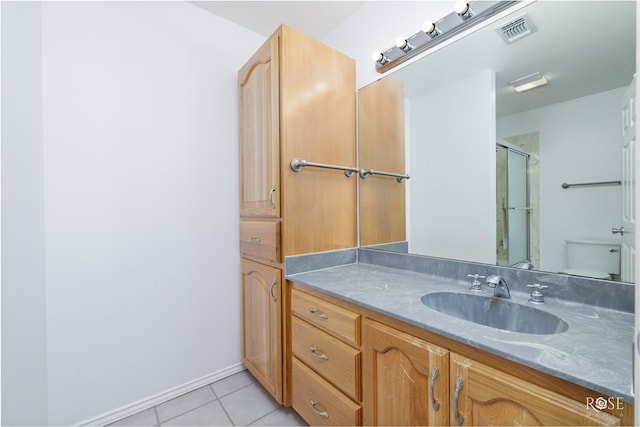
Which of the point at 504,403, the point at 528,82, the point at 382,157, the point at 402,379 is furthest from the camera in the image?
the point at 382,157

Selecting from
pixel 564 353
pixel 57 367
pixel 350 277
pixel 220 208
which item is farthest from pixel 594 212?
pixel 57 367

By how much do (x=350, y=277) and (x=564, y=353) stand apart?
866mm

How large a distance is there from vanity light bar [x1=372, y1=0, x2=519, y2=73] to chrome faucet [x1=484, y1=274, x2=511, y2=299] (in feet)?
3.71

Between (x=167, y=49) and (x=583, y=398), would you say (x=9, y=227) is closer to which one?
(x=167, y=49)

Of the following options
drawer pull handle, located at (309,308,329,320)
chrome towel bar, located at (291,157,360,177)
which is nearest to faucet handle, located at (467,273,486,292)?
drawer pull handle, located at (309,308,329,320)

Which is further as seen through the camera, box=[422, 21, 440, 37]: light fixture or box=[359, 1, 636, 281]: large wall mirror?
box=[422, 21, 440, 37]: light fixture

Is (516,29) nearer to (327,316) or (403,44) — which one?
(403,44)

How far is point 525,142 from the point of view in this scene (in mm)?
1121

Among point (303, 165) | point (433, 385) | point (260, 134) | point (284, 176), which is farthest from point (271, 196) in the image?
point (433, 385)

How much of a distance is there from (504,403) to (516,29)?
137cm

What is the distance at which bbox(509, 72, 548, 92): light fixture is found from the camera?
1.08 m

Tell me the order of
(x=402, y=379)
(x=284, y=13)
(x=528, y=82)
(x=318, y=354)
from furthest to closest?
(x=284, y=13)
(x=318, y=354)
(x=528, y=82)
(x=402, y=379)

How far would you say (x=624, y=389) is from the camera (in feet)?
1.61

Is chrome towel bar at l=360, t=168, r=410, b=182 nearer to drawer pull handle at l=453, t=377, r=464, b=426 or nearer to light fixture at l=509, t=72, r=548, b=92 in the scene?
light fixture at l=509, t=72, r=548, b=92
